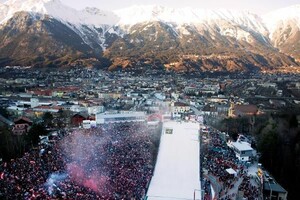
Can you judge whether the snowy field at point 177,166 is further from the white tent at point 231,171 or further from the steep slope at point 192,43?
the steep slope at point 192,43

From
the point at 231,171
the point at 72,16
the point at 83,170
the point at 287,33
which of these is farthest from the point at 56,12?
the point at 83,170

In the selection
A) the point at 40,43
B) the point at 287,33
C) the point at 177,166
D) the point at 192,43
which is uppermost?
the point at 287,33

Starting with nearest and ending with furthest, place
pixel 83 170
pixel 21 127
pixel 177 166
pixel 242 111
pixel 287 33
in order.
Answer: pixel 83 170 → pixel 177 166 → pixel 21 127 → pixel 242 111 → pixel 287 33

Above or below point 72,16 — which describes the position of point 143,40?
below

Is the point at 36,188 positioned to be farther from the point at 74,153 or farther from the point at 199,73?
the point at 199,73

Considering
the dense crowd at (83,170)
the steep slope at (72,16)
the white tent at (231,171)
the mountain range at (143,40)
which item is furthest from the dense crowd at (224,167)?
the steep slope at (72,16)

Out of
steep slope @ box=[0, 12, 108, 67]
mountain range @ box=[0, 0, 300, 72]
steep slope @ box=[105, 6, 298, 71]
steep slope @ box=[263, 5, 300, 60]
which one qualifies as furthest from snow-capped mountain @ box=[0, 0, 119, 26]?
steep slope @ box=[263, 5, 300, 60]

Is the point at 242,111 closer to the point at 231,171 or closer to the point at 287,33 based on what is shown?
the point at 231,171
